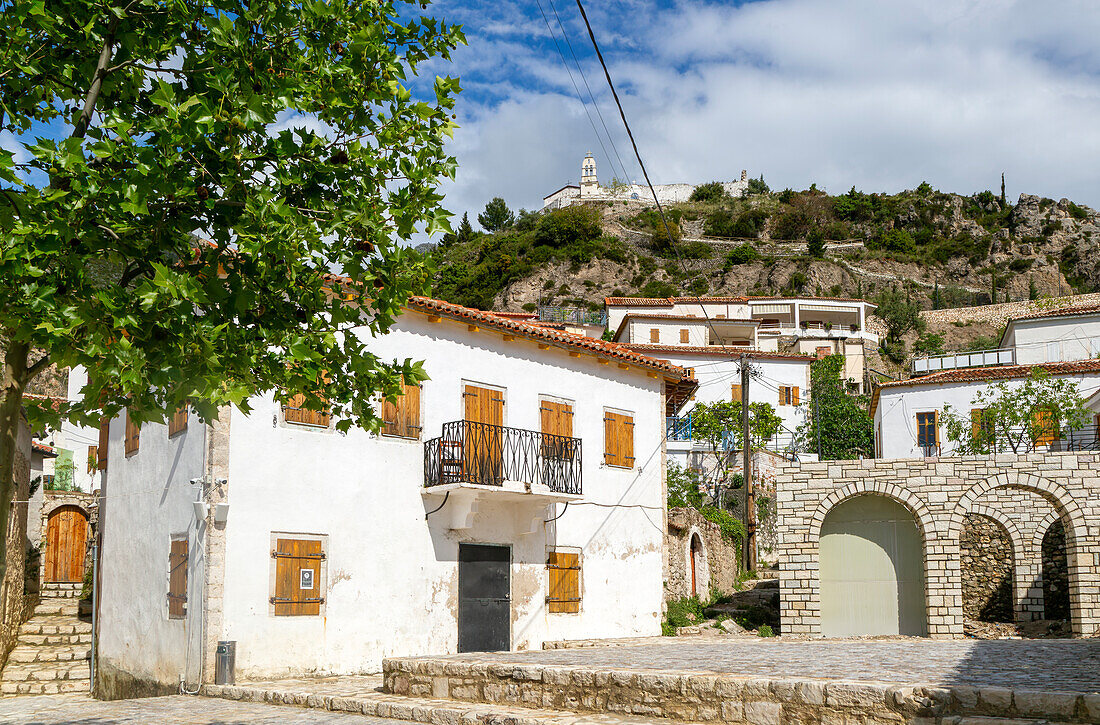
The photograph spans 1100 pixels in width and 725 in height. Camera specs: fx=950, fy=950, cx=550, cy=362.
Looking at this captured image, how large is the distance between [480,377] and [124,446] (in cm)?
674

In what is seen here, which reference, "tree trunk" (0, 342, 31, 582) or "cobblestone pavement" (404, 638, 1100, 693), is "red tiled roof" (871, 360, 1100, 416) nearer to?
"cobblestone pavement" (404, 638, 1100, 693)

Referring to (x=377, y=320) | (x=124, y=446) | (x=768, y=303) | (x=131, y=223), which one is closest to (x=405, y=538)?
(x=124, y=446)

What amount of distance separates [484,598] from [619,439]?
16.1 feet

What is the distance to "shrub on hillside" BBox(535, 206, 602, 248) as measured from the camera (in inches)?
3364

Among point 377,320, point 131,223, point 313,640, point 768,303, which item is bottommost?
point 313,640

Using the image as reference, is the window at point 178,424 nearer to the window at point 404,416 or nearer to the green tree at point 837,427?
the window at point 404,416

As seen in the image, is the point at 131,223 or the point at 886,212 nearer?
the point at 131,223

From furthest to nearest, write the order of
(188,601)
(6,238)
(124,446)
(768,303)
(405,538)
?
(768,303)
(124,446)
(405,538)
(188,601)
(6,238)

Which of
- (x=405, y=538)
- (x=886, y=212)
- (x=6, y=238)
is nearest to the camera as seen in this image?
(x=6, y=238)

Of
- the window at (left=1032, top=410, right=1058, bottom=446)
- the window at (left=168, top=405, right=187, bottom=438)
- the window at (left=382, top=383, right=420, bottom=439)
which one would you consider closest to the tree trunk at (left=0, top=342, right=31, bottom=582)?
the window at (left=168, top=405, right=187, bottom=438)

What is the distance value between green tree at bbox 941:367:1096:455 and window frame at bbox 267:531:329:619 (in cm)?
2392

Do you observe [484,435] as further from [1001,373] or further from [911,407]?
[1001,373]

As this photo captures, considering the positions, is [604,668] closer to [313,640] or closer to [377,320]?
[377,320]

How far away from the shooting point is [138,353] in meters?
5.53
